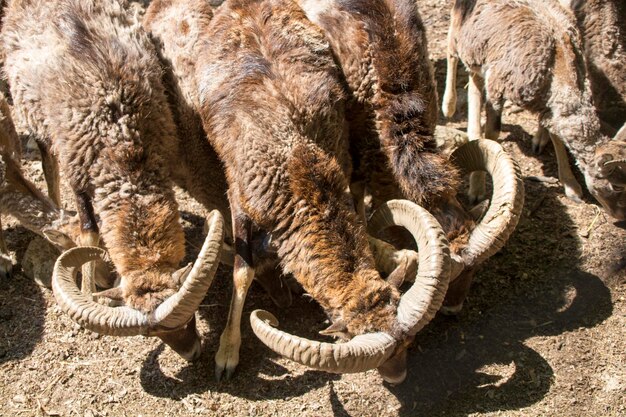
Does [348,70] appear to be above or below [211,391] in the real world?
above

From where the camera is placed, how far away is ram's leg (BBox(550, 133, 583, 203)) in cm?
935

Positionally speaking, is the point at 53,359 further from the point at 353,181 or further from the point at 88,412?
the point at 353,181

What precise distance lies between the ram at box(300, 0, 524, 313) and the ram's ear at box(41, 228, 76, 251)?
10.1 ft

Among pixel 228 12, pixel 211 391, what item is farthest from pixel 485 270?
pixel 228 12

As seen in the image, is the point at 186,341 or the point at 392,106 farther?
the point at 392,106

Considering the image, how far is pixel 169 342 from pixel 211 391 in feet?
2.18

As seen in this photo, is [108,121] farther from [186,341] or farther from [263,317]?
[263,317]

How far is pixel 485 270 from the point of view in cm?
838

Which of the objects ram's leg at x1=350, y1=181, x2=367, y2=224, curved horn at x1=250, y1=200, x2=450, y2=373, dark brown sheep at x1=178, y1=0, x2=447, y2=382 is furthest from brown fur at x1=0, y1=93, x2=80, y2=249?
curved horn at x1=250, y1=200, x2=450, y2=373

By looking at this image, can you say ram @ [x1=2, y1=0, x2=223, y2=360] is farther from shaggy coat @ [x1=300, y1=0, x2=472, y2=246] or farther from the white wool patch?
shaggy coat @ [x1=300, y1=0, x2=472, y2=246]

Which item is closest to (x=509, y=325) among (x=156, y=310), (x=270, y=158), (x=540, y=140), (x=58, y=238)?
(x=270, y=158)

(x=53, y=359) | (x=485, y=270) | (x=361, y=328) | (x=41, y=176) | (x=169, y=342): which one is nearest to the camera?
(x=361, y=328)

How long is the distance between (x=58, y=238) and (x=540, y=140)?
6287mm

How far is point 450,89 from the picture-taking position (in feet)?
34.2
